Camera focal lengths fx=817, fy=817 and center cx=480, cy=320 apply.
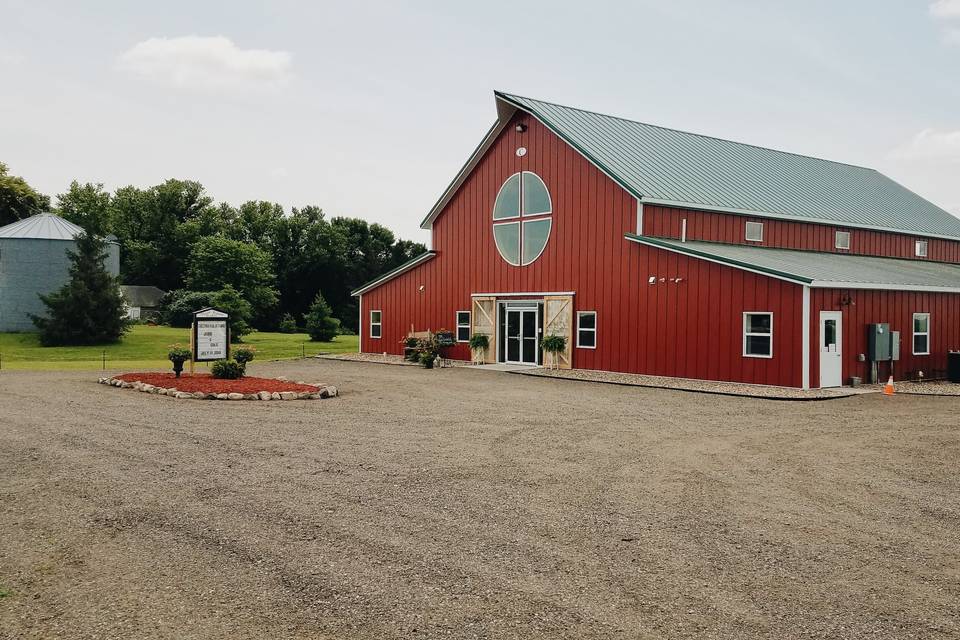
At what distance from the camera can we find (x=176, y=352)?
2162cm

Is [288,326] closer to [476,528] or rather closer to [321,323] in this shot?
[321,323]

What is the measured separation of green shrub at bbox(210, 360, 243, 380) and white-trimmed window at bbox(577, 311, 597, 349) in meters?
11.0

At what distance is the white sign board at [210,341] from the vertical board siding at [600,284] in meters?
10.7

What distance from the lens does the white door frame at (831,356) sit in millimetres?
20609

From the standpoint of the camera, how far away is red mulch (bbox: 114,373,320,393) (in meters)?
18.7

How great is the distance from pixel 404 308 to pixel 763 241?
1428 centimetres

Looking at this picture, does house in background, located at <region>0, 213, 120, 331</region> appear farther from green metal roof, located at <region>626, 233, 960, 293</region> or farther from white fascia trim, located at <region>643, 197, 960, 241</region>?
green metal roof, located at <region>626, 233, 960, 293</region>

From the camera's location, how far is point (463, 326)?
1231 inches

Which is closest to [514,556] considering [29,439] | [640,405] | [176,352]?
[29,439]

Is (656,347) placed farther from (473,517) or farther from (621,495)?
(473,517)

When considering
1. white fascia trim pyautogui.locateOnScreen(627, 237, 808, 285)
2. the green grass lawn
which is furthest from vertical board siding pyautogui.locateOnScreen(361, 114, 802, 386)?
the green grass lawn

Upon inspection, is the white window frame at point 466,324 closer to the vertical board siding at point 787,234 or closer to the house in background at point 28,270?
the vertical board siding at point 787,234

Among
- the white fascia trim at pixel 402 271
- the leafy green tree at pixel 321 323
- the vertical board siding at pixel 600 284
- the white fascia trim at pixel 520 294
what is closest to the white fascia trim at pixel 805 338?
the vertical board siding at pixel 600 284

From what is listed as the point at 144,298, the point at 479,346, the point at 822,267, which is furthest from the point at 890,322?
the point at 144,298
